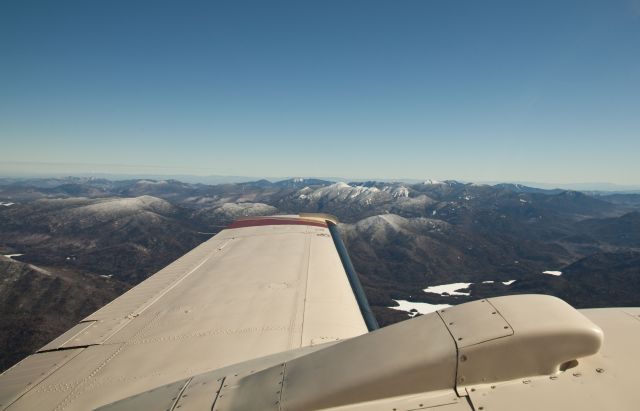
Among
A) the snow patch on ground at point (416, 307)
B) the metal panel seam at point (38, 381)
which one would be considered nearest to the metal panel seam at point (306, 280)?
the metal panel seam at point (38, 381)

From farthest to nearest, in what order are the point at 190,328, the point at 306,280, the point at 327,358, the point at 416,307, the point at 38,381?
the point at 416,307, the point at 306,280, the point at 190,328, the point at 38,381, the point at 327,358

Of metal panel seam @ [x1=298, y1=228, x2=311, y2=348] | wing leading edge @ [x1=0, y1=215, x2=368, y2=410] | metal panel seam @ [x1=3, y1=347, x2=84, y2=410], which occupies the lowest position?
metal panel seam @ [x1=3, y1=347, x2=84, y2=410]

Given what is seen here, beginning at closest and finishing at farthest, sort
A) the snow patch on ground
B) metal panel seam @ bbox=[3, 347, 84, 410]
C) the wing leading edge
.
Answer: metal panel seam @ bbox=[3, 347, 84, 410] → the wing leading edge → the snow patch on ground

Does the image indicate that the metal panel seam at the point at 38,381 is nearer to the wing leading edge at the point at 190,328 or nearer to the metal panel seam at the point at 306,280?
the wing leading edge at the point at 190,328

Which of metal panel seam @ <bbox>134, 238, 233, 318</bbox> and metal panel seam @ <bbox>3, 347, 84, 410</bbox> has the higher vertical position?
metal panel seam @ <bbox>134, 238, 233, 318</bbox>

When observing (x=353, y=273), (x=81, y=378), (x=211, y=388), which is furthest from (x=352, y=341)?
(x=353, y=273)

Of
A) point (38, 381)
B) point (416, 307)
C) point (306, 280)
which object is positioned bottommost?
point (416, 307)

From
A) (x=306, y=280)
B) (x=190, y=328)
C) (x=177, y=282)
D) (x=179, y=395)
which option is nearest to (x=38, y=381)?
(x=190, y=328)

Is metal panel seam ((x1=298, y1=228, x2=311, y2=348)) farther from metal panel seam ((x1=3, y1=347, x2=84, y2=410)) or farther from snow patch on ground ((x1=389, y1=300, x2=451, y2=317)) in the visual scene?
snow patch on ground ((x1=389, y1=300, x2=451, y2=317))

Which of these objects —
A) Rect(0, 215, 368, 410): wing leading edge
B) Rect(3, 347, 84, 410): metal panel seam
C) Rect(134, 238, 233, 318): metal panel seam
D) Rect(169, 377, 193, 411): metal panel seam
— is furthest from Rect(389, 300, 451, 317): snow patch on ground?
Rect(169, 377, 193, 411): metal panel seam

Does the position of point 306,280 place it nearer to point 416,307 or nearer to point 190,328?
point 190,328
